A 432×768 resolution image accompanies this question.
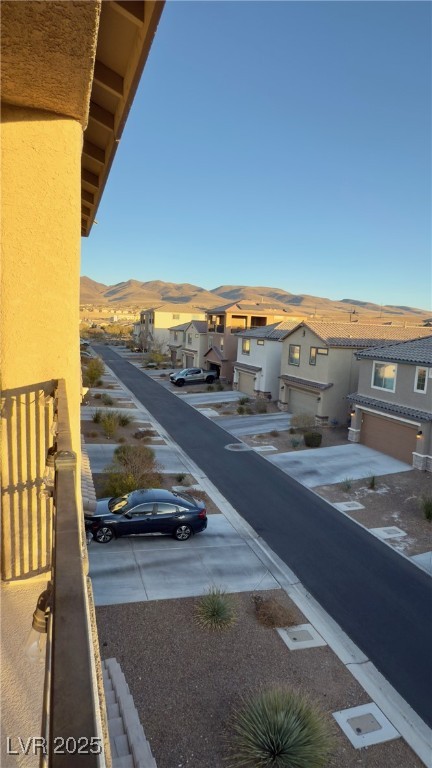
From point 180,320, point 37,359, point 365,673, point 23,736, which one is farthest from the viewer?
point 180,320

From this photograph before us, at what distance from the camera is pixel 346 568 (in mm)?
12641

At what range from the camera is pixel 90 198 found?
9.15 meters

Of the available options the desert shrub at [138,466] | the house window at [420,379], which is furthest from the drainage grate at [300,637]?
the house window at [420,379]

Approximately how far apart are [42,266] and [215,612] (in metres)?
8.31

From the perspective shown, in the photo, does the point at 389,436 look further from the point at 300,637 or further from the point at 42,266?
the point at 42,266

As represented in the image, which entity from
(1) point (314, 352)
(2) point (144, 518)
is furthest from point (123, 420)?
(2) point (144, 518)

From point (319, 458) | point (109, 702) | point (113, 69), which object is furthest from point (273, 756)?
point (319, 458)

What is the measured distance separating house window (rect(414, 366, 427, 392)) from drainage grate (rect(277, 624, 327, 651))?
1408 centimetres

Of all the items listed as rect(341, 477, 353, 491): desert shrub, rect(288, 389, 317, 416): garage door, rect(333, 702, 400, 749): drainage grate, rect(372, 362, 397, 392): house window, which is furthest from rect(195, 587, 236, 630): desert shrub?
rect(288, 389, 317, 416): garage door

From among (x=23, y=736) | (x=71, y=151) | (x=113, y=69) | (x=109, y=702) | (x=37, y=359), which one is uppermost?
(x=113, y=69)

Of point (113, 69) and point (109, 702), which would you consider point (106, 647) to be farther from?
point (113, 69)

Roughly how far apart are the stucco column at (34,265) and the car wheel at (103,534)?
8788mm

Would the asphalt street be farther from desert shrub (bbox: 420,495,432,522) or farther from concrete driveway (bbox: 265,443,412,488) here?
desert shrub (bbox: 420,495,432,522)

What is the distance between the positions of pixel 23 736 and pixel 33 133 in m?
4.46
